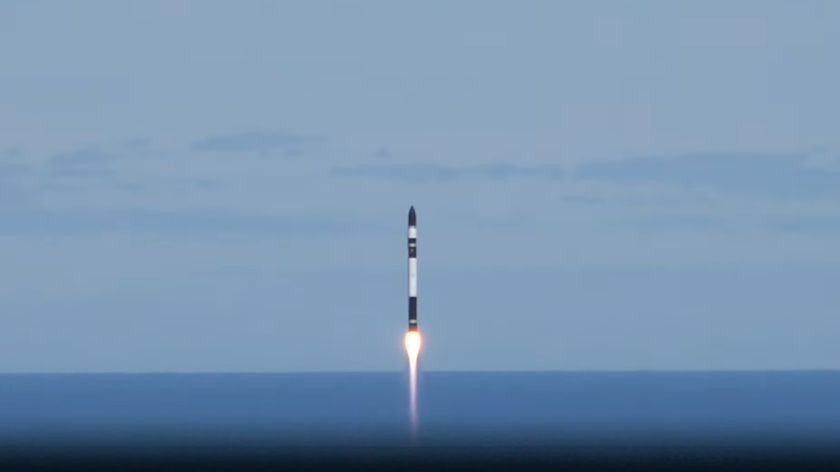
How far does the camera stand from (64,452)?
15100cm

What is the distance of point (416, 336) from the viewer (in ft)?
484

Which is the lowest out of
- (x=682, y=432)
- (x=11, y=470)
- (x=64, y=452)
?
(x=11, y=470)

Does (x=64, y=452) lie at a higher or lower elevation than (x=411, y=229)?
lower

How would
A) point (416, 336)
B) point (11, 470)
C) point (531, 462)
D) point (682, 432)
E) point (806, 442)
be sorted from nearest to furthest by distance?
point (11, 470)
point (531, 462)
point (416, 336)
point (806, 442)
point (682, 432)

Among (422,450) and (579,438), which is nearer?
(422,450)

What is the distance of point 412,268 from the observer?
147375mm

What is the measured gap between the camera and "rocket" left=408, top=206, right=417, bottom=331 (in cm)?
14725

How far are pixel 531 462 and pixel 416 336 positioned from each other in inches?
606

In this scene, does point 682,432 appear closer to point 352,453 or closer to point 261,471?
point 352,453

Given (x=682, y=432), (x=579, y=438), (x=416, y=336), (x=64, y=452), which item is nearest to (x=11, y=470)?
(x=64, y=452)

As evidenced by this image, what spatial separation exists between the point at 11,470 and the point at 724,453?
54841mm

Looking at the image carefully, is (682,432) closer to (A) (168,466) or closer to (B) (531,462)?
(B) (531,462)

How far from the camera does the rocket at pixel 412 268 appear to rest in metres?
147

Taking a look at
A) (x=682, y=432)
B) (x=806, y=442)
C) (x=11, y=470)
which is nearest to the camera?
(x=11, y=470)
